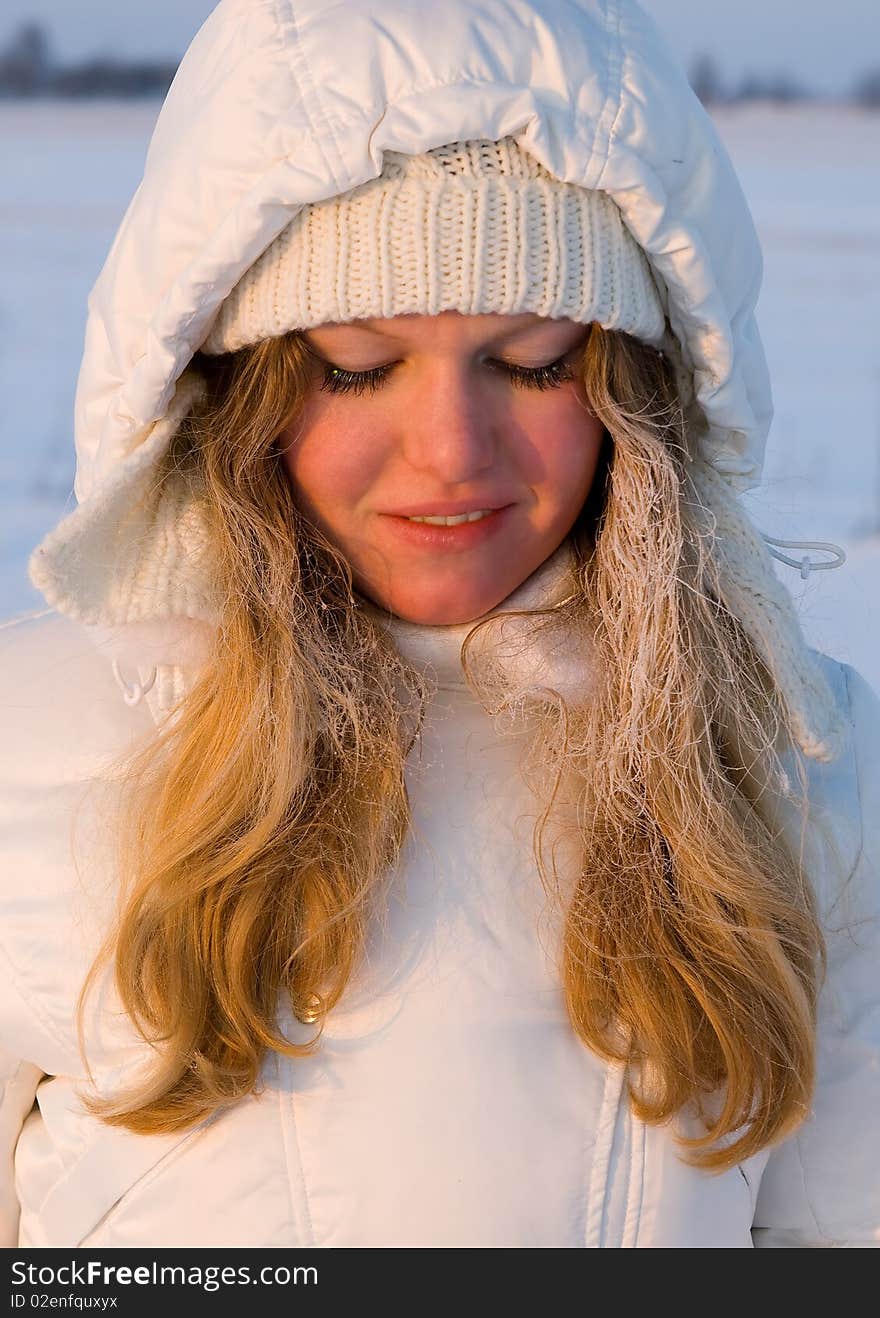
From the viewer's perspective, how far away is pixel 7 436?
375 cm

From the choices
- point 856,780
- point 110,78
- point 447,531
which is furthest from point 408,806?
point 110,78

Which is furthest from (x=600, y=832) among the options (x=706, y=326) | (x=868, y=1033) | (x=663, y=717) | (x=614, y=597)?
(x=706, y=326)

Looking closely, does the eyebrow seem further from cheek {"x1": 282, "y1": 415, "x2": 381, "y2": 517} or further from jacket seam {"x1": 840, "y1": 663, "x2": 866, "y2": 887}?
jacket seam {"x1": 840, "y1": 663, "x2": 866, "y2": 887}

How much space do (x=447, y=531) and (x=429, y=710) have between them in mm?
211

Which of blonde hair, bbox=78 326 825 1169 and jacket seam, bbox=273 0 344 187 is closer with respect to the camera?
jacket seam, bbox=273 0 344 187

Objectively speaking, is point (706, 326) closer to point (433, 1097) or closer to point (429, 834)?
point (429, 834)

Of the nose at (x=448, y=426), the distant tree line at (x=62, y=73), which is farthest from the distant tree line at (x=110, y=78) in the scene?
the nose at (x=448, y=426)

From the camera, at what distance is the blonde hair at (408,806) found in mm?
1340

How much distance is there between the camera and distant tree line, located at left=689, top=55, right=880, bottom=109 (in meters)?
4.50

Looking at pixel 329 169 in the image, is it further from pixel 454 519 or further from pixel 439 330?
pixel 454 519

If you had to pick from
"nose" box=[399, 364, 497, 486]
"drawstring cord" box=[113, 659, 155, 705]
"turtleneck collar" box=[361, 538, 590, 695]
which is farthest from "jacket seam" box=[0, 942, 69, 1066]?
"nose" box=[399, 364, 497, 486]

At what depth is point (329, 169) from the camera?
1.21 meters

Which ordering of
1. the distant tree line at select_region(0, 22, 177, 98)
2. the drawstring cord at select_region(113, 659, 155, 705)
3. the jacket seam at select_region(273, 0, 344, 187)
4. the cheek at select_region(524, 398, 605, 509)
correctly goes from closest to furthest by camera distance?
the jacket seam at select_region(273, 0, 344, 187) < the cheek at select_region(524, 398, 605, 509) < the drawstring cord at select_region(113, 659, 155, 705) < the distant tree line at select_region(0, 22, 177, 98)

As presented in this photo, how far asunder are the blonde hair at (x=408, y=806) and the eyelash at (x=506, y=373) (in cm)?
2
